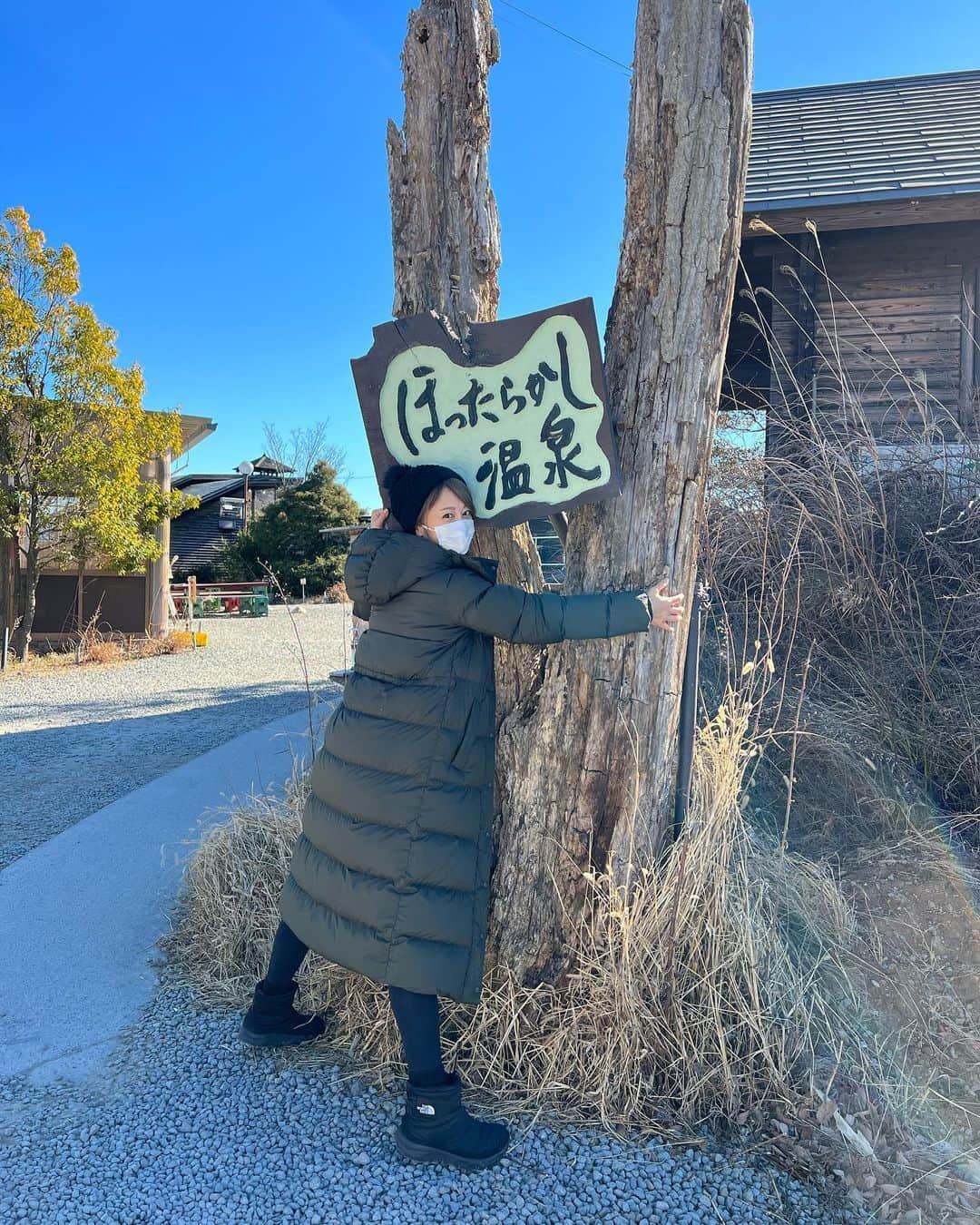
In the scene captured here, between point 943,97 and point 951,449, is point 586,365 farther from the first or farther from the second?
point 943,97

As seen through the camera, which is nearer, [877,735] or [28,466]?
[877,735]

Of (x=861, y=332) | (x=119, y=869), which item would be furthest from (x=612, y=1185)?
(x=861, y=332)

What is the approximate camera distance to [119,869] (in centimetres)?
394

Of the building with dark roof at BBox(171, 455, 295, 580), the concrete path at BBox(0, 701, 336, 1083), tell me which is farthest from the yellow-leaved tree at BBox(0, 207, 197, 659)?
the building with dark roof at BBox(171, 455, 295, 580)

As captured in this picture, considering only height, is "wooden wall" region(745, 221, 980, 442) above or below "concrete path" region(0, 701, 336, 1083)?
above

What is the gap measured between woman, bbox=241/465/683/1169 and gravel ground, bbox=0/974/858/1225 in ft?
0.37

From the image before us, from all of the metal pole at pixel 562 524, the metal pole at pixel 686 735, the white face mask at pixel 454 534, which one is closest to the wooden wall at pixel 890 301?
the metal pole at pixel 562 524

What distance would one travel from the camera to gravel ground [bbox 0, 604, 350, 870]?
5168 mm

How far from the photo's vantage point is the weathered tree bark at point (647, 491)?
2400 mm

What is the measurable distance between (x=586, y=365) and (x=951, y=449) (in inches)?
148

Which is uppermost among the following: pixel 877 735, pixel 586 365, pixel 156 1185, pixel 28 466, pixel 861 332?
pixel 861 332

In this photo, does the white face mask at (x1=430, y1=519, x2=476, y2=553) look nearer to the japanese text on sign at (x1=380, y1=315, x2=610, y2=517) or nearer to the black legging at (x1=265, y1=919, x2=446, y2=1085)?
the japanese text on sign at (x1=380, y1=315, x2=610, y2=517)

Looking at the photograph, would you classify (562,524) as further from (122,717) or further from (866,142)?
(866,142)

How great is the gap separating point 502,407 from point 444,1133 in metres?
1.94
